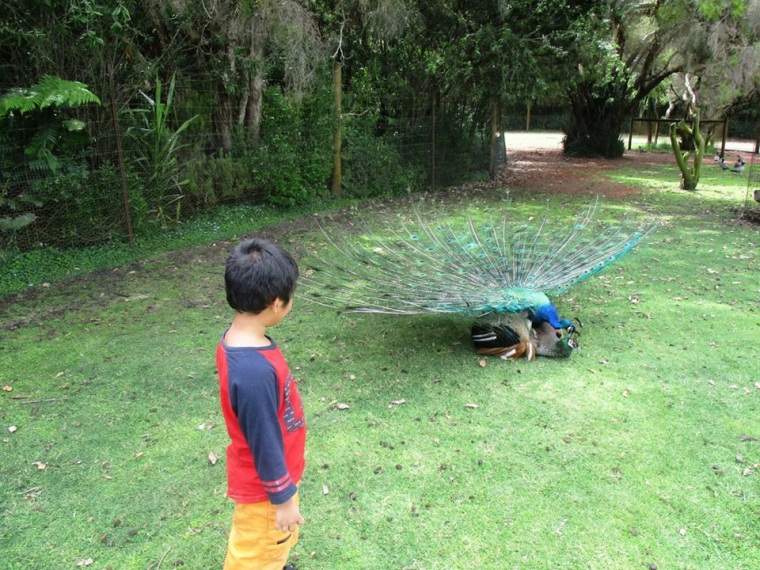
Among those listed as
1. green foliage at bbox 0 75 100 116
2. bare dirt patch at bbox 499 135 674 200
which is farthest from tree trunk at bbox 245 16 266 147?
bare dirt patch at bbox 499 135 674 200

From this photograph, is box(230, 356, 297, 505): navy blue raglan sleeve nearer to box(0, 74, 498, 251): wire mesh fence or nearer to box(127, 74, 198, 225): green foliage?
box(0, 74, 498, 251): wire mesh fence

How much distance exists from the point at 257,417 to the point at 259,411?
0.02 meters

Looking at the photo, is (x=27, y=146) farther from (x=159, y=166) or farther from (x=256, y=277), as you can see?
(x=256, y=277)

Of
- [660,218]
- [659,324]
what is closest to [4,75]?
[659,324]

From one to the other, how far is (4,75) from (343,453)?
5467 millimetres

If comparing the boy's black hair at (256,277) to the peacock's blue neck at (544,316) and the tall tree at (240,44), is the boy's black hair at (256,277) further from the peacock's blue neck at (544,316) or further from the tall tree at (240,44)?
the tall tree at (240,44)

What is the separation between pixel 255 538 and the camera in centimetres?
185

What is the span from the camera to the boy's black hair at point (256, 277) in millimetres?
1692

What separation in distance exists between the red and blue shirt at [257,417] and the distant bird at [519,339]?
2496 millimetres

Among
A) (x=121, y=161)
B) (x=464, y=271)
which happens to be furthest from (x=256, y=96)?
(x=464, y=271)

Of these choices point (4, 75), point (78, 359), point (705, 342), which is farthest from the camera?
point (4, 75)

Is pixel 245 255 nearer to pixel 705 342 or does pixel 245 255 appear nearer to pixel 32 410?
pixel 32 410

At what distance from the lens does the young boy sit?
1633mm

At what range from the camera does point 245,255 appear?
5.66 ft
